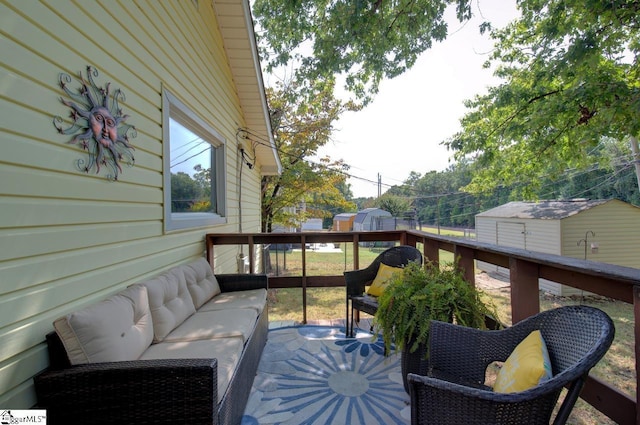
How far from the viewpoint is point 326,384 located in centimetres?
246

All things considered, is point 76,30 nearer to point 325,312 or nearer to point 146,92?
point 146,92

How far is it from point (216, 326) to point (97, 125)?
1533 mm

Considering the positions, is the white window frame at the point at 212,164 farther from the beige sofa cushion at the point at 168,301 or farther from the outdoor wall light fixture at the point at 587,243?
the outdoor wall light fixture at the point at 587,243

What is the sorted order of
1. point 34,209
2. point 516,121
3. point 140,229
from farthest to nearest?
point 516,121 → point 140,229 → point 34,209

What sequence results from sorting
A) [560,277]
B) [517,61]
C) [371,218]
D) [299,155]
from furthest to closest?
[371,218]
[299,155]
[517,61]
[560,277]

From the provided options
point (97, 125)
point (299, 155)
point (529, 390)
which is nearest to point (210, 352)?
point (97, 125)

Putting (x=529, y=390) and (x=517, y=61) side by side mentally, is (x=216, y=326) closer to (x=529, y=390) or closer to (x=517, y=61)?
(x=529, y=390)

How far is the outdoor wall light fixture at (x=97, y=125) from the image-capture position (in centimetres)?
157

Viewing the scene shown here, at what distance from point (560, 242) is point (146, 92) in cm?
934

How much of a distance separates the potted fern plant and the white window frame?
2013 mm

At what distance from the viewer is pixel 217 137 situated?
4113 mm

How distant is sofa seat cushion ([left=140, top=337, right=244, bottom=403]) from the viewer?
1671 mm

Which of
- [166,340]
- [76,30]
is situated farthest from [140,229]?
[76,30]

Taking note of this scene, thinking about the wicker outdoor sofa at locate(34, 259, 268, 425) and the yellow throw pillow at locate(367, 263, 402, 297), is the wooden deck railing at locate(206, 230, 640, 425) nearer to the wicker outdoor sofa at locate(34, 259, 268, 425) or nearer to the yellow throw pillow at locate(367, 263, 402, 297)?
the yellow throw pillow at locate(367, 263, 402, 297)
